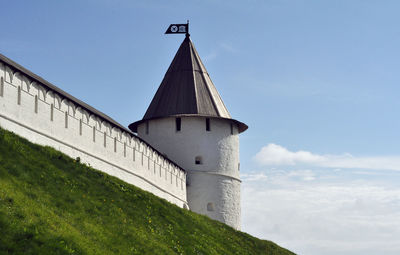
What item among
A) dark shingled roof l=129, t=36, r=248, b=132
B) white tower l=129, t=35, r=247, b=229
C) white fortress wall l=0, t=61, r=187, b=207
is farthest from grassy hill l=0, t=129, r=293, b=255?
dark shingled roof l=129, t=36, r=248, b=132

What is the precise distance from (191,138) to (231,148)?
2173 mm

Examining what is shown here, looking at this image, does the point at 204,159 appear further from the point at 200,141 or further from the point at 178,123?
the point at 178,123

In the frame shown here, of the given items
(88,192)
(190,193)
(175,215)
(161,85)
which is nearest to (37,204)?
(88,192)

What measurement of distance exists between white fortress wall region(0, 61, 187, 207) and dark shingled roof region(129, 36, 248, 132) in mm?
4304

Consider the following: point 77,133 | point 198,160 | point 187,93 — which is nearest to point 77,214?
point 77,133

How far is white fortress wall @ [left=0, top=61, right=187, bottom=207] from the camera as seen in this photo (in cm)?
1788

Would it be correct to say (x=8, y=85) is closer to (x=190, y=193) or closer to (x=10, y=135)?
(x=10, y=135)

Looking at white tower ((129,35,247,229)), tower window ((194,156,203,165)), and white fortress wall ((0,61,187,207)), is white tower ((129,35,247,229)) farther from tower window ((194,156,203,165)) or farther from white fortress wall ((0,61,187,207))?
white fortress wall ((0,61,187,207))

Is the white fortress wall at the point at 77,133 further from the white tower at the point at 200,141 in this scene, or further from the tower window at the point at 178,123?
the tower window at the point at 178,123

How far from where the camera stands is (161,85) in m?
34.1

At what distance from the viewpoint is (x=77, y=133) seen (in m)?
20.9

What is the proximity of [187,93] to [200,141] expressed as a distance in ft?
8.99

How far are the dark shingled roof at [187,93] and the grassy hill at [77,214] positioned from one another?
940 cm

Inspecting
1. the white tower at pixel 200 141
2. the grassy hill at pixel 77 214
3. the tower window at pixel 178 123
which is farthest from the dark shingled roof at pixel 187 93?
the grassy hill at pixel 77 214
